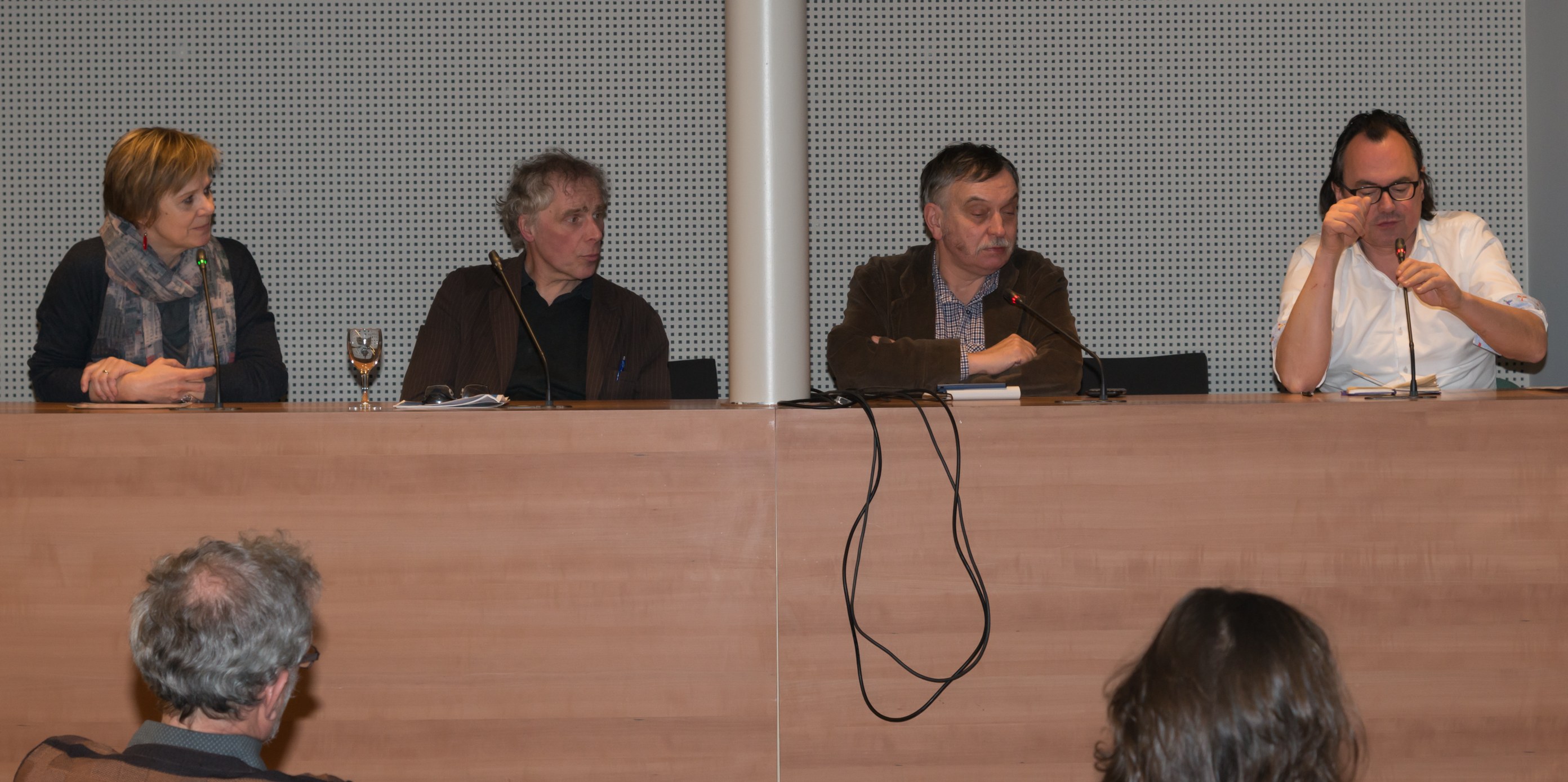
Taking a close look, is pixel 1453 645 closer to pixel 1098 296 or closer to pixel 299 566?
pixel 299 566

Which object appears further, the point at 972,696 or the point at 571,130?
the point at 571,130

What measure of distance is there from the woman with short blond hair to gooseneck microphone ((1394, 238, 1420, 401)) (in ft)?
8.41

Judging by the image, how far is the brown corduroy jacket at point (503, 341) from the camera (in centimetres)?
311

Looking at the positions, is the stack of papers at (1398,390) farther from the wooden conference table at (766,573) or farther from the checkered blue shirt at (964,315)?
the checkered blue shirt at (964,315)

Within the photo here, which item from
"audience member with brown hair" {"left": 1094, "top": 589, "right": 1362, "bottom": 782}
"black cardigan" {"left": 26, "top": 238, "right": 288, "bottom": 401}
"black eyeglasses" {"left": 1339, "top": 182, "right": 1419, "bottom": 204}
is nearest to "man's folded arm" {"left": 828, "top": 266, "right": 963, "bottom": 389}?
"black eyeglasses" {"left": 1339, "top": 182, "right": 1419, "bottom": 204}

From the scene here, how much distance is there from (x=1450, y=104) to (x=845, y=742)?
11.4 feet

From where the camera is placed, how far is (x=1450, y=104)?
406 cm

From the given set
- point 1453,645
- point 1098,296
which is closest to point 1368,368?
point 1453,645

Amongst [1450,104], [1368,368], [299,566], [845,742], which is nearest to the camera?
[299,566]

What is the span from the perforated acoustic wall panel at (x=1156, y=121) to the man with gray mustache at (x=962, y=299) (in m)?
0.84

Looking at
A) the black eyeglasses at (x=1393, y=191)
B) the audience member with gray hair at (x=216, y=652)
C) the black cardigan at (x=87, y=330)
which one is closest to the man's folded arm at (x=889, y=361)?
the black eyeglasses at (x=1393, y=191)

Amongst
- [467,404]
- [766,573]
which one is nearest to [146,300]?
[467,404]

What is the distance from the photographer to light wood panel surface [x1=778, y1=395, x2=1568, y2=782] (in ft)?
6.46

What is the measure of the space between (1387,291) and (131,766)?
2816mm
